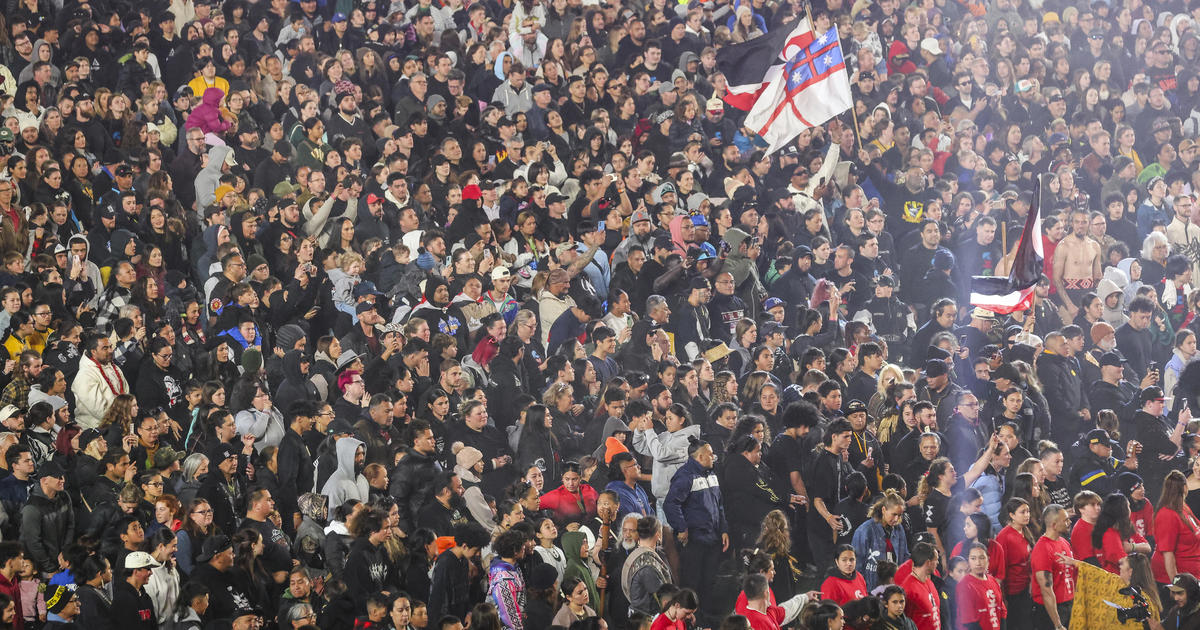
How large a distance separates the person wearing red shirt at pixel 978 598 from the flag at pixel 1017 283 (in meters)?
4.06

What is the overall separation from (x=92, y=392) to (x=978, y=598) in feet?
24.0

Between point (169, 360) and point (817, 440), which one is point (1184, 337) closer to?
point (817, 440)

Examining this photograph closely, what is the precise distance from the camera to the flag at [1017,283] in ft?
52.3

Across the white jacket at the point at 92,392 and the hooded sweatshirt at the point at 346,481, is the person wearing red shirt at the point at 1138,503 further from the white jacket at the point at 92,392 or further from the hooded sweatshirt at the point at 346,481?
the white jacket at the point at 92,392

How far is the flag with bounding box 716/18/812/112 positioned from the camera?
1905 cm

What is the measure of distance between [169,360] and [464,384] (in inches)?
99.9

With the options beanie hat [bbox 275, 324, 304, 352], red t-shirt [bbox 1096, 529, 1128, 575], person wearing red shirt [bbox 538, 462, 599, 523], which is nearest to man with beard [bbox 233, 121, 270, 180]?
beanie hat [bbox 275, 324, 304, 352]

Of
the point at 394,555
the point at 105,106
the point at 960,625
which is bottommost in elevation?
the point at 960,625


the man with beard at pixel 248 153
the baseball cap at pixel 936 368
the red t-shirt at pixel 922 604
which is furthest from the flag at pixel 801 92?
the red t-shirt at pixel 922 604

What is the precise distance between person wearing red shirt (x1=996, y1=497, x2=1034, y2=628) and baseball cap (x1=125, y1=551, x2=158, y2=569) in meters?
6.40

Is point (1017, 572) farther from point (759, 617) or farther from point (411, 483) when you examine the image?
point (411, 483)

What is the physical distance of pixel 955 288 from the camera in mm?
17328

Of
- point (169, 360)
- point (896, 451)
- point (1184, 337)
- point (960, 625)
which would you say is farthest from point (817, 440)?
point (169, 360)

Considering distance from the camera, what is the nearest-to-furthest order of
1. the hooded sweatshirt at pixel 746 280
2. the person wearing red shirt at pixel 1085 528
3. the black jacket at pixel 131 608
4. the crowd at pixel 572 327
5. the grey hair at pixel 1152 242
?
1. the black jacket at pixel 131 608
2. the crowd at pixel 572 327
3. the person wearing red shirt at pixel 1085 528
4. the hooded sweatshirt at pixel 746 280
5. the grey hair at pixel 1152 242
